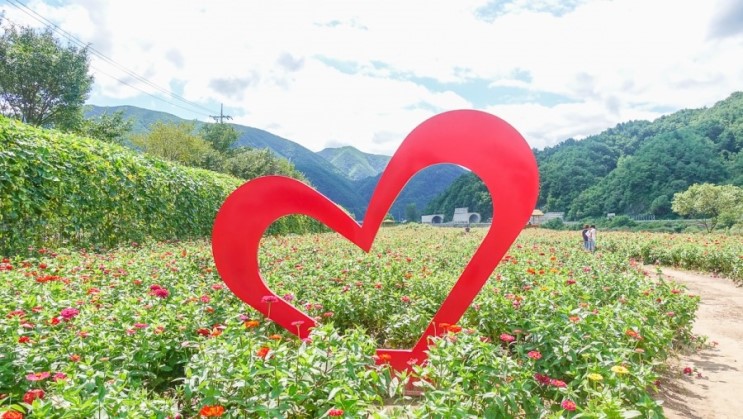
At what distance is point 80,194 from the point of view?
8367 millimetres

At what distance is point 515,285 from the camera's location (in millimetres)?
5668

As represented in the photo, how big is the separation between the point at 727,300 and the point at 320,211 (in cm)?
890

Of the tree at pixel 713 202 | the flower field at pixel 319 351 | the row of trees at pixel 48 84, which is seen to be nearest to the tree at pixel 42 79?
the row of trees at pixel 48 84

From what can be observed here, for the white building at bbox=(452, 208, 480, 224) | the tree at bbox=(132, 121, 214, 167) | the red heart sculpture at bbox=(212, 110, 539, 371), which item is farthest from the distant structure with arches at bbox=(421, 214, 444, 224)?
the red heart sculpture at bbox=(212, 110, 539, 371)

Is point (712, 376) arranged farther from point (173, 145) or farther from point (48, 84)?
point (173, 145)

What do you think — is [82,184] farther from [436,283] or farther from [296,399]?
[296,399]

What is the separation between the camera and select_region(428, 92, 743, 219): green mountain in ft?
179

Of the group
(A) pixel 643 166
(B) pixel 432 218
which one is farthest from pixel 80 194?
(B) pixel 432 218

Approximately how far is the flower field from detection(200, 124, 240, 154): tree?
49.2 meters

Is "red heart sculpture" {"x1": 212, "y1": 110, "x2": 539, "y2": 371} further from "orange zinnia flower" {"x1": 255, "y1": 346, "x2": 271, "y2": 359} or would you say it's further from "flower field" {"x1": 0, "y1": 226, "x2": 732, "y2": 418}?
"orange zinnia flower" {"x1": 255, "y1": 346, "x2": 271, "y2": 359}

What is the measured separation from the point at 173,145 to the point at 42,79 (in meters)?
12.8

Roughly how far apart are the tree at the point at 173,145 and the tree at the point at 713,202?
40248 millimetres

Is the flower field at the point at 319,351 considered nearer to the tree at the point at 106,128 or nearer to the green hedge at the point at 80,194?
the green hedge at the point at 80,194

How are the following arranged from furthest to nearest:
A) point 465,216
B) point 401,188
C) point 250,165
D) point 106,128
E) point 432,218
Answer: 1. point 432,218
2. point 465,216
3. point 250,165
4. point 106,128
5. point 401,188
